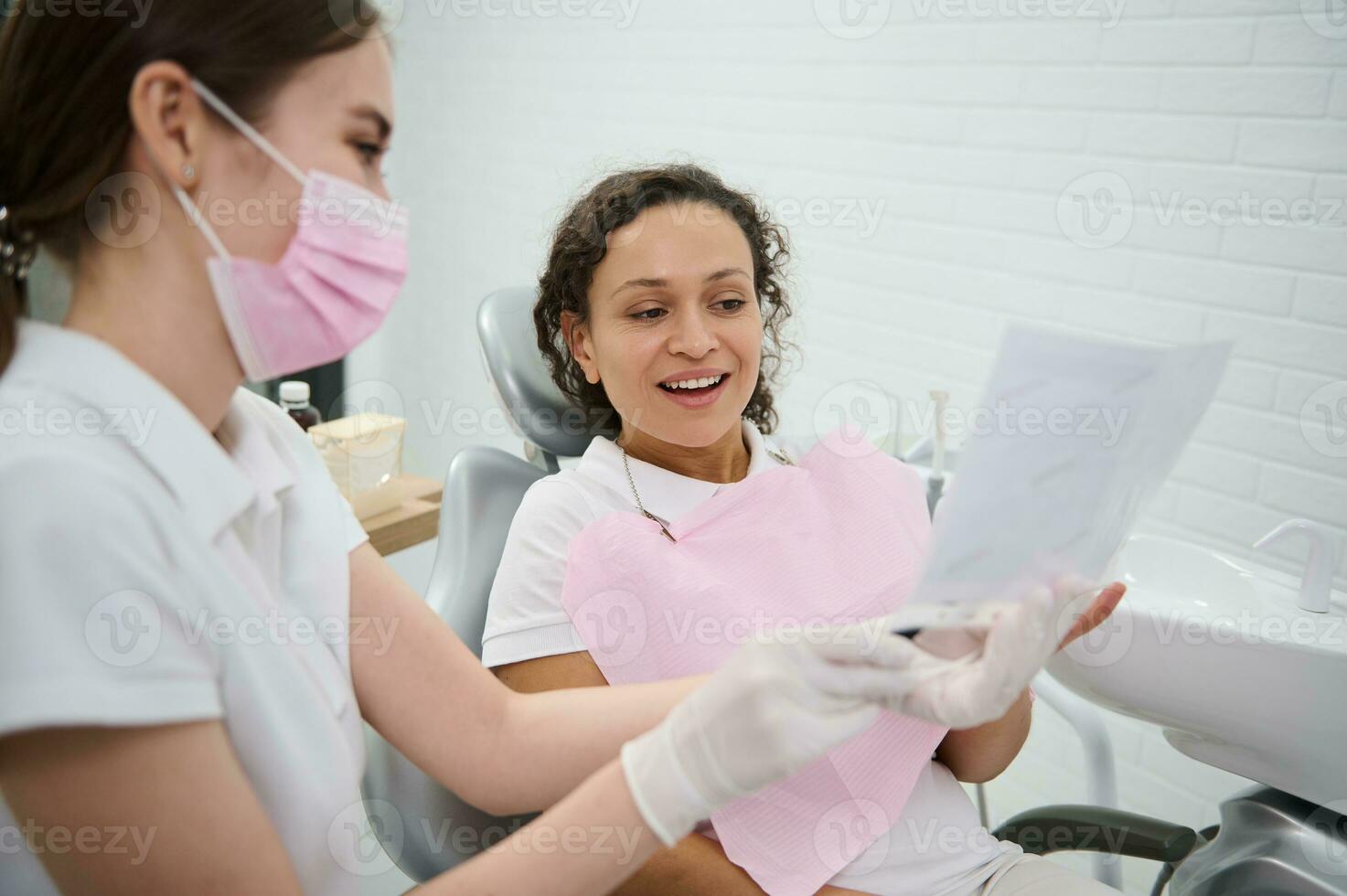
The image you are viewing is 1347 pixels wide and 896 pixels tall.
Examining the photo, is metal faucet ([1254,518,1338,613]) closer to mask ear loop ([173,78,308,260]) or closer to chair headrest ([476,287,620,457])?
chair headrest ([476,287,620,457])

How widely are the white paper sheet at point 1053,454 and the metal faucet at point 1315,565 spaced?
599 millimetres

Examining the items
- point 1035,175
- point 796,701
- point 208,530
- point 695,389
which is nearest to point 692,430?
point 695,389

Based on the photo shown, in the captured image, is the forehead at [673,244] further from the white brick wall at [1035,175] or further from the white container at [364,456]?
the white container at [364,456]

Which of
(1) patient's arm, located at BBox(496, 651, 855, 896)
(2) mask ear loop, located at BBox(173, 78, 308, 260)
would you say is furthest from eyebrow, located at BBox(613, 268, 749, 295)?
(2) mask ear loop, located at BBox(173, 78, 308, 260)

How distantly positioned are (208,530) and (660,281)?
81cm

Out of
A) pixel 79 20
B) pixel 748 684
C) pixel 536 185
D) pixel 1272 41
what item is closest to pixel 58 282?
pixel 79 20

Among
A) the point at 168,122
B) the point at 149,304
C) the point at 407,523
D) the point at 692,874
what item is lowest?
the point at 692,874

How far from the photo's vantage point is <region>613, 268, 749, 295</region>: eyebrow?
147 centimetres

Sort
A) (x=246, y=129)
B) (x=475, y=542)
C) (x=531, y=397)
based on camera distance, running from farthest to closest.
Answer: (x=531, y=397), (x=475, y=542), (x=246, y=129)

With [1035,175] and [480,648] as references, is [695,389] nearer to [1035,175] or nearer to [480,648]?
[480,648]

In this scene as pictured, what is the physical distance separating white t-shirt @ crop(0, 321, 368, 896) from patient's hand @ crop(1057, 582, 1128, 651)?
821 millimetres

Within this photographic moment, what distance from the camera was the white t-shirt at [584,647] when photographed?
4.03 ft

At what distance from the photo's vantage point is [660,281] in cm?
147

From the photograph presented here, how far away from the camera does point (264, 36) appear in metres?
0.81
